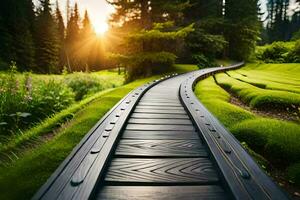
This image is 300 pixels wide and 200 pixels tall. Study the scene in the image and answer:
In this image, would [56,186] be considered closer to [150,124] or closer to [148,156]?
[148,156]

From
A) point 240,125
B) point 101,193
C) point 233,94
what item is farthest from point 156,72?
point 101,193

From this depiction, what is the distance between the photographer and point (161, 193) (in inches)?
80.7

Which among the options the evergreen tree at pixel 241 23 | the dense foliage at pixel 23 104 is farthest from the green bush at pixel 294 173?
the evergreen tree at pixel 241 23

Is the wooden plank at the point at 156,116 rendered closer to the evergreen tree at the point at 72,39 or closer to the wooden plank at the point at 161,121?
the wooden plank at the point at 161,121

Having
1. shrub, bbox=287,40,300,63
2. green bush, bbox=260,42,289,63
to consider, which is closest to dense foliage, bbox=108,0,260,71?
green bush, bbox=260,42,289,63

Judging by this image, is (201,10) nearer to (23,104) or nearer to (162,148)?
(23,104)

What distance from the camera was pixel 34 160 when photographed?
3.08 metres

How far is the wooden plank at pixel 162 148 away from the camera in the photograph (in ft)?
9.23

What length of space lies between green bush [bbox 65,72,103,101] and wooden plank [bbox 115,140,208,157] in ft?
37.9

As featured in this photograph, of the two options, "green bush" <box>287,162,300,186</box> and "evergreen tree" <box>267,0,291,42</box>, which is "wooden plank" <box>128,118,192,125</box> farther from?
"evergreen tree" <box>267,0,291,42</box>

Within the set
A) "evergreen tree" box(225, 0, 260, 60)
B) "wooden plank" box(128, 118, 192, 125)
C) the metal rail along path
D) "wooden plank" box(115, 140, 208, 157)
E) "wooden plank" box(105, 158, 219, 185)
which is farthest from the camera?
"evergreen tree" box(225, 0, 260, 60)

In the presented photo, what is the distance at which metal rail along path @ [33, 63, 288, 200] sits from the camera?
200 cm

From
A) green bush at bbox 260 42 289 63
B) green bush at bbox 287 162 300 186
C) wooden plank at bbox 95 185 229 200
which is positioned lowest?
green bush at bbox 287 162 300 186

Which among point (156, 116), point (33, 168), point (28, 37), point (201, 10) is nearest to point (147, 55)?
point (156, 116)
